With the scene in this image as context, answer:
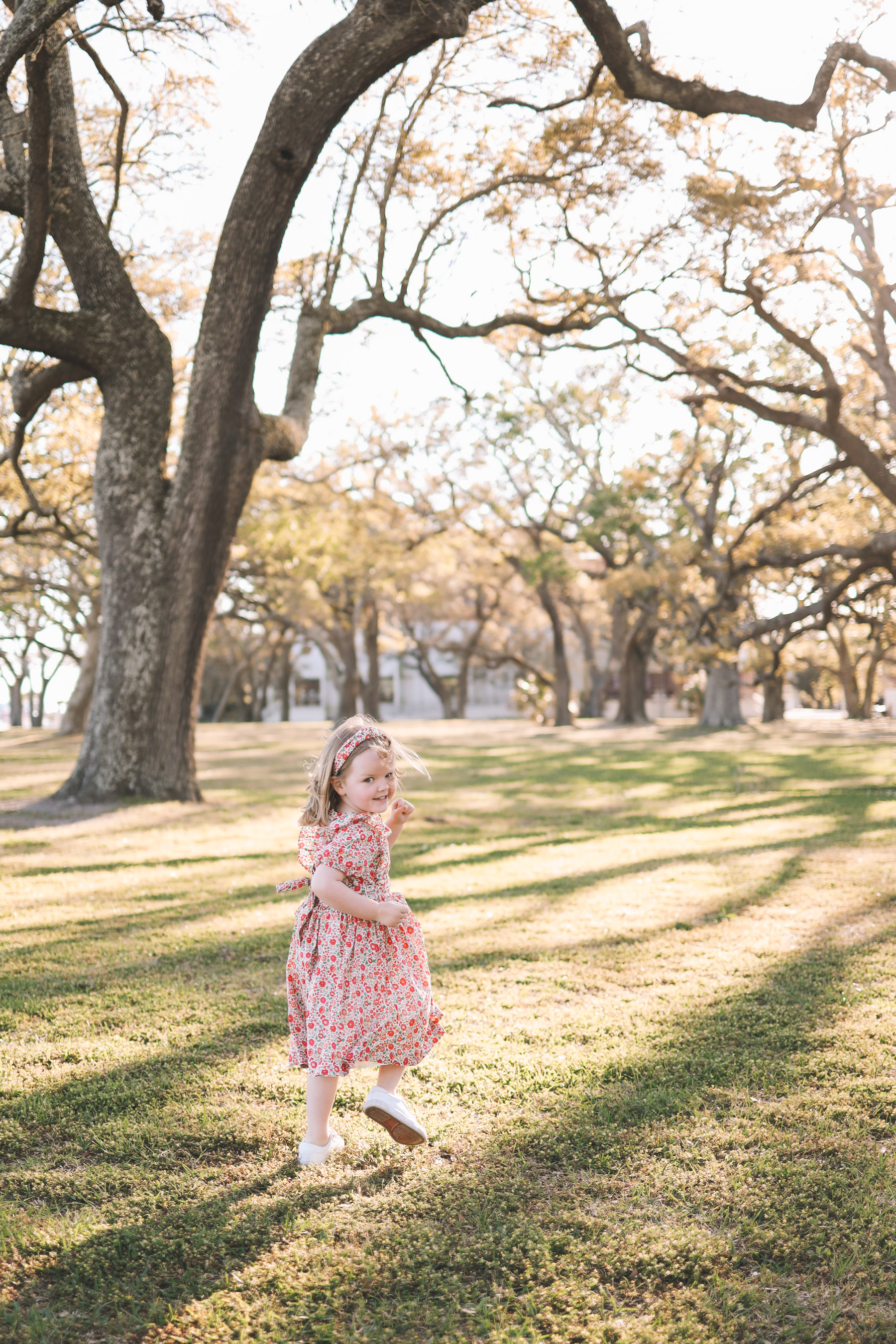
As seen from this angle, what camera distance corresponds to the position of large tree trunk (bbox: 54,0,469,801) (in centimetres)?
981

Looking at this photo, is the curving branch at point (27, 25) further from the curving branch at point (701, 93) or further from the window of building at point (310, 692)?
the window of building at point (310, 692)

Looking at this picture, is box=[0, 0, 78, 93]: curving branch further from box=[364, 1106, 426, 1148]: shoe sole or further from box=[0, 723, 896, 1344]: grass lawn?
box=[364, 1106, 426, 1148]: shoe sole

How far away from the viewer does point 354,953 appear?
3.12m

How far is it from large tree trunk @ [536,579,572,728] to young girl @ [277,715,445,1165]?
25.8 metres

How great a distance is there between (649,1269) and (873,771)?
48.2 feet

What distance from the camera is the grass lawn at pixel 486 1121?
2.34m

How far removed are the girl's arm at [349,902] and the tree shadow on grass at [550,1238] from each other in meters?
0.74

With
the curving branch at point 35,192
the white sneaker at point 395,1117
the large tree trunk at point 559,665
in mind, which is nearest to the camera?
the white sneaker at point 395,1117

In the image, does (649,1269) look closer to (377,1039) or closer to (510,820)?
(377,1039)

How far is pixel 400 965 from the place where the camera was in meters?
3.18

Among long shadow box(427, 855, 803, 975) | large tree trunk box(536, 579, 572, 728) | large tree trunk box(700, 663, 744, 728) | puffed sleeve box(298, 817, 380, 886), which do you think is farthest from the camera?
large tree trunk box(700, 663, 744, 728)

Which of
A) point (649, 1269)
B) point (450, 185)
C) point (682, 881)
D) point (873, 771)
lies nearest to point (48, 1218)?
point (649, 1269)

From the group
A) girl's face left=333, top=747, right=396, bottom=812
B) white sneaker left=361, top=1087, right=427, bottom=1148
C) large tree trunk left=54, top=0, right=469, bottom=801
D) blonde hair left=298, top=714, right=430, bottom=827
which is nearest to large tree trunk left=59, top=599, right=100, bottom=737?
large tree trunk left=54, top=0, right=469, bottom=801

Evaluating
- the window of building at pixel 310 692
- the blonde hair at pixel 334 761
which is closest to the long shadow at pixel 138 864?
the blonde hair at pixel 334 761
